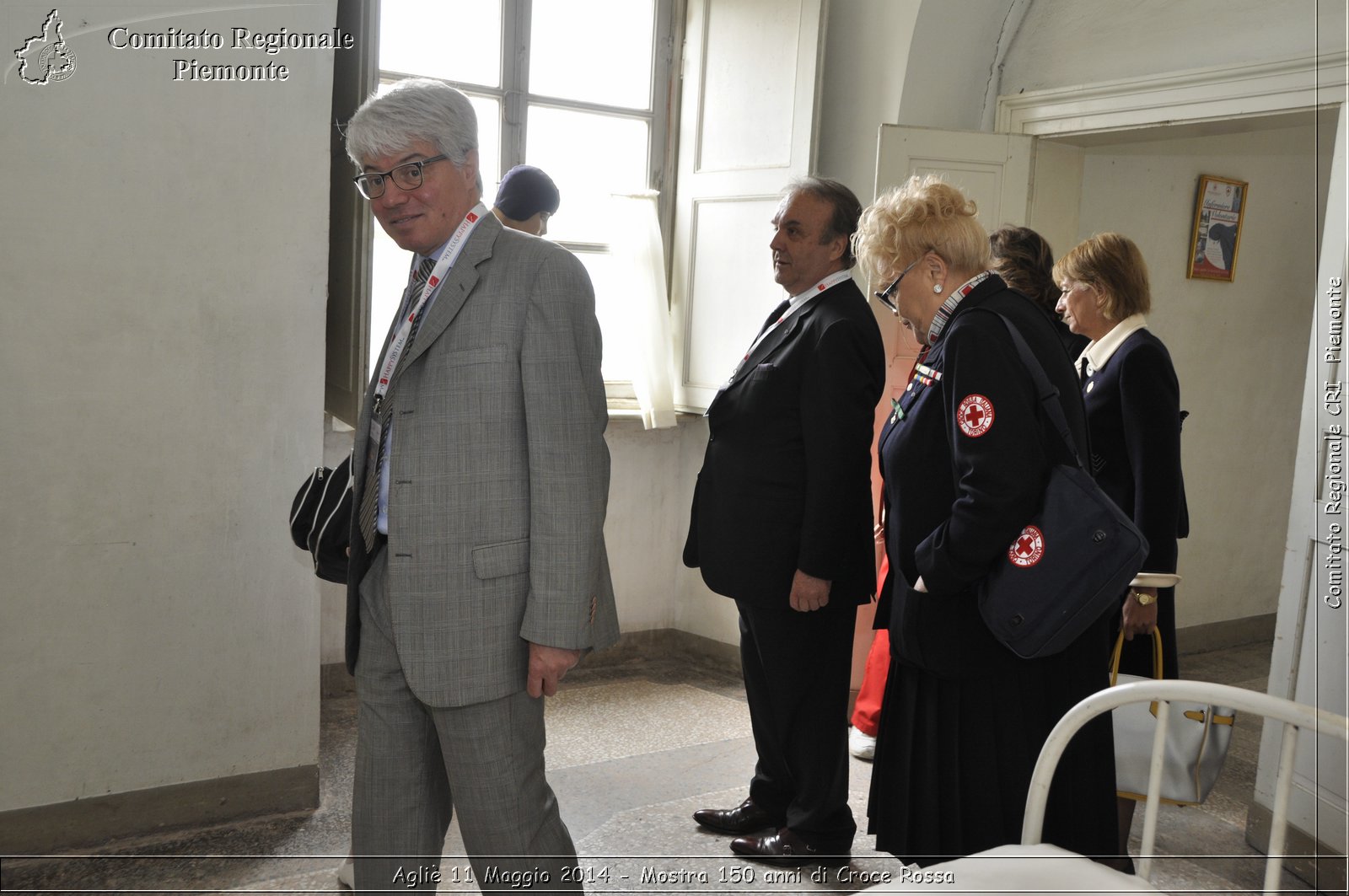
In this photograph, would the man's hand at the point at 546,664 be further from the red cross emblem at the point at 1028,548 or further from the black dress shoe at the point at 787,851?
the black dress shoe at the point at 787,851

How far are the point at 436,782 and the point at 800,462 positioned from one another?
117 centimetres

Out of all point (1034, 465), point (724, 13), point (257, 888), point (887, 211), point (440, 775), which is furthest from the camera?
point (724, 13)

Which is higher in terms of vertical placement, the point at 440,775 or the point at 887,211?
the point at 887,211

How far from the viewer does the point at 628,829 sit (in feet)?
9.48

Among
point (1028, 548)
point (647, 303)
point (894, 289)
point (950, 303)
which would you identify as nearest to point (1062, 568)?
point (1028, 548)

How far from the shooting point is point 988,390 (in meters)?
1.85

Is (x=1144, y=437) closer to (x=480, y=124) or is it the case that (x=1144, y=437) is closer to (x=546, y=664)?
(x=546, y=664)

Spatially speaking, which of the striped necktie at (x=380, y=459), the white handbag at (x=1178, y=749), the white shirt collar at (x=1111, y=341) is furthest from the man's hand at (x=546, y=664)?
the white shirt collar at (x=1111, y=341)

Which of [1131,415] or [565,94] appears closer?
[1131,415]

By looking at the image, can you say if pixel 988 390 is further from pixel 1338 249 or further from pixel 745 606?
pixel 1338 249

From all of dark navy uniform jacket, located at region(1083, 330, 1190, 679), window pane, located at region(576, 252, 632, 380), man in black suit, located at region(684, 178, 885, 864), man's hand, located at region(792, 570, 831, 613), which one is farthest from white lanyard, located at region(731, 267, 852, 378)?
window pane, located at region(576, 252, 632, 380)

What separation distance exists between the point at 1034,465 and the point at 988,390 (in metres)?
0.15

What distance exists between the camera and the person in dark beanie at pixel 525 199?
3287 millimetres

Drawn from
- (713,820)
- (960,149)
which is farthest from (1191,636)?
(713,820)
